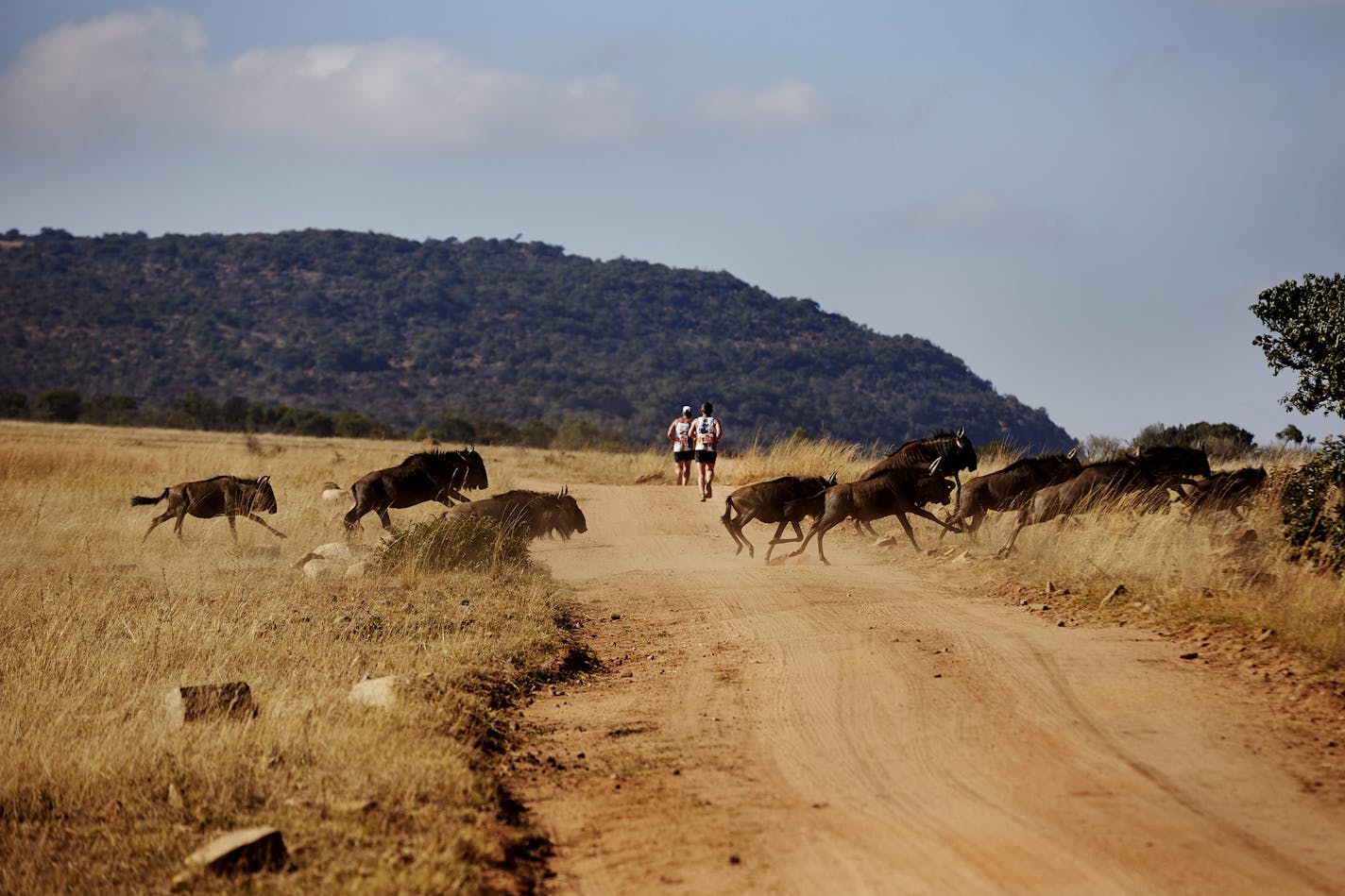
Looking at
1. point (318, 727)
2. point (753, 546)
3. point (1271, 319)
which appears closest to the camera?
point (318, 727)

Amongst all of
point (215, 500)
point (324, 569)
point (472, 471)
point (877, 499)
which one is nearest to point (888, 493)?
point (877, 499)

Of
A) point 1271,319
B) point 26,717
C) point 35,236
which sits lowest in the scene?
point 26,717

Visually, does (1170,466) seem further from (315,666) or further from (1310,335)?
(315,666)

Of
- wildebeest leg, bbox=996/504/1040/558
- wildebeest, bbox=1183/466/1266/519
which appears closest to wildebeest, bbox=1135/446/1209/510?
wildebeest, bbox=1183/466/1266/519

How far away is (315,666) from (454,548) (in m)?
5.40

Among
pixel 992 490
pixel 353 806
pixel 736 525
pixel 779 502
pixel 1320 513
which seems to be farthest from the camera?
pixel 736 525

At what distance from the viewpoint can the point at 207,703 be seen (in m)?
6.96

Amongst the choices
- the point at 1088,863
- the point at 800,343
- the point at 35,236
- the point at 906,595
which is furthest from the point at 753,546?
the point at 35,236

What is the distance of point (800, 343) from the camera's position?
145 meters

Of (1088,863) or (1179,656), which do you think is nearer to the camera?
(1088,863)

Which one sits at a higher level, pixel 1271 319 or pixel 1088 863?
pixel 1271 319

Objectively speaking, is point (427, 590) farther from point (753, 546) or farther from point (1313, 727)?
point (1313, 727)

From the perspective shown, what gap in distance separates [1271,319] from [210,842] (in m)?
11.1

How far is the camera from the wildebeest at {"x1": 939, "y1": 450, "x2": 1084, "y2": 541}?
15742 millimetres
